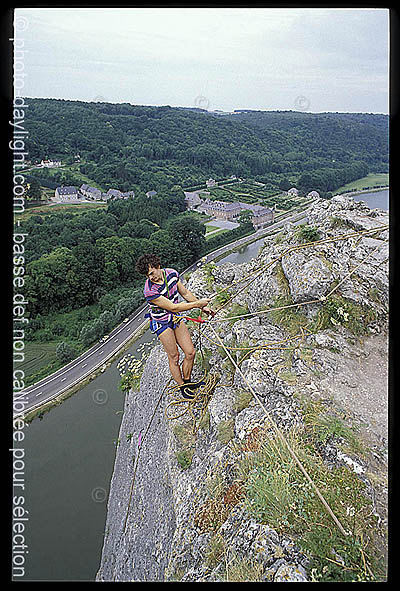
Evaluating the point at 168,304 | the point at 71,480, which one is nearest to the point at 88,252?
the point at 71,480

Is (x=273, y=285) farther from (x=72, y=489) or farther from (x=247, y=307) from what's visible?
(x=72, y=489)

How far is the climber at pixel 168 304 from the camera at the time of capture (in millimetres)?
3840

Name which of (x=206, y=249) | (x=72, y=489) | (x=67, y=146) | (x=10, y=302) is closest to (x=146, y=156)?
(x=67, y=146)

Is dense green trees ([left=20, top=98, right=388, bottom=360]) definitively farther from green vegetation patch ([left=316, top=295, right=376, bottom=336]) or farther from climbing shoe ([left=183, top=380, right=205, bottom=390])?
climbing shoe ([left=183, top=380, right=205, bottom=390])

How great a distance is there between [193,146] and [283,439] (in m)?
62.3

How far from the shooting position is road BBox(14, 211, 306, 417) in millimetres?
14639

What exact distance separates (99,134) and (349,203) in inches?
2128

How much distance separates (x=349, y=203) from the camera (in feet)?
20.9

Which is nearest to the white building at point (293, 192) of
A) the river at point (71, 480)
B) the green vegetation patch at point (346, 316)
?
the river at point (71, 480)

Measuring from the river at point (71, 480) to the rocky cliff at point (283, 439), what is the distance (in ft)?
6.21

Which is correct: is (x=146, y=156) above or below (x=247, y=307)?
above

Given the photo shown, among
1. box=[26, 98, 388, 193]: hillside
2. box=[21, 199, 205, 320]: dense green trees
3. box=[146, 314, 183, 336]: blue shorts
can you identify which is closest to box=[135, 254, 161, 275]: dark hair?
box=[146, 314, 183, 336]: blue shorts

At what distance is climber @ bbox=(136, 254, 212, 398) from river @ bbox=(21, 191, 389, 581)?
4.51m

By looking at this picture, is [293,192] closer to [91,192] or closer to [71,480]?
[91,192]
